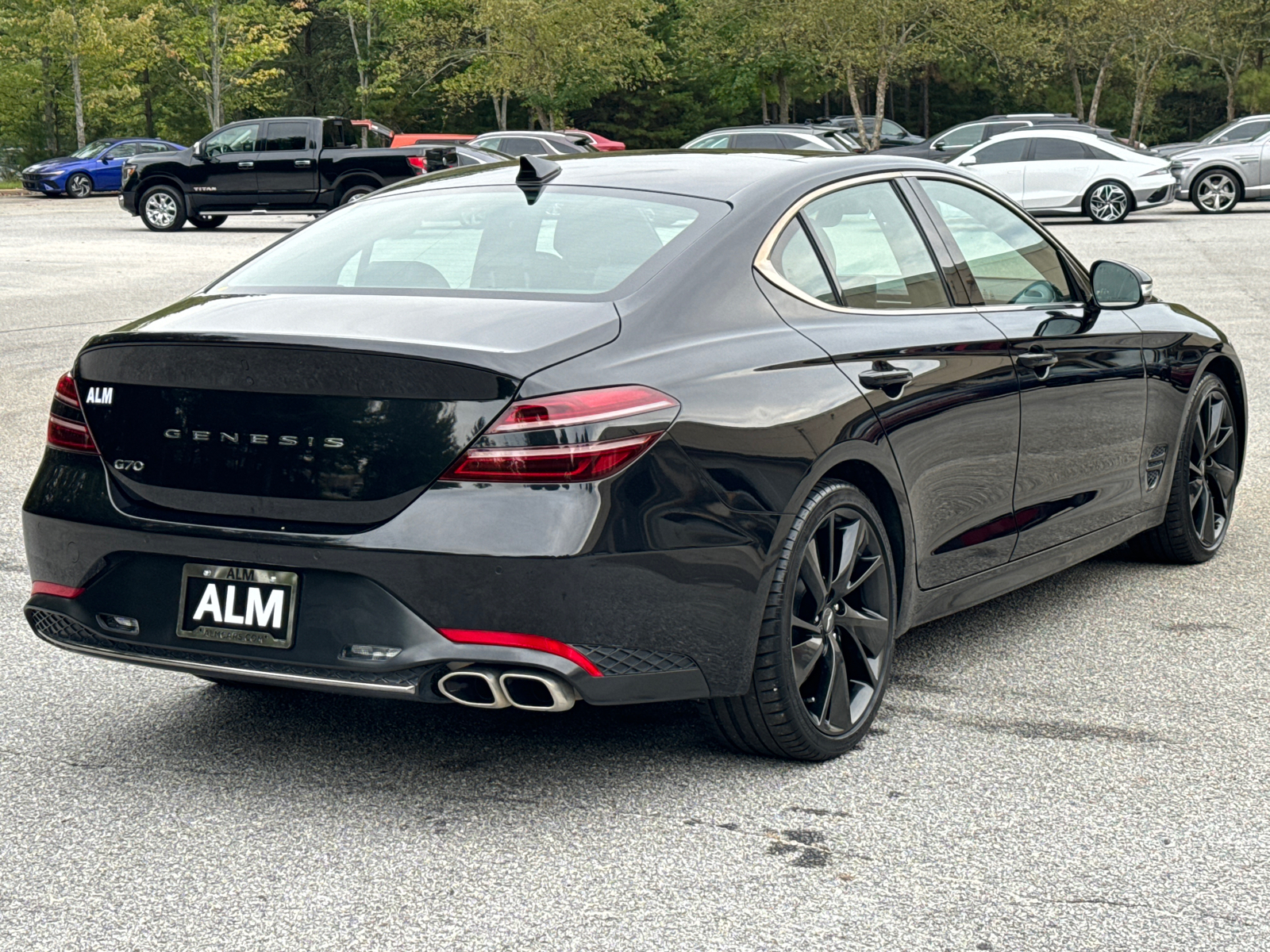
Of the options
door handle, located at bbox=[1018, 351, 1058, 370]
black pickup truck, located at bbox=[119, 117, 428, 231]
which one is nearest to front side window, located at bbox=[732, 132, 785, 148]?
black pickup truck, located at bbox=[119, 117, 428, 231]

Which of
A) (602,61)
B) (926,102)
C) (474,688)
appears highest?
(602,61)

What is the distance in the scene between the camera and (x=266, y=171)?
86.6 ft

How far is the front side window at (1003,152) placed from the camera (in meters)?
26.5

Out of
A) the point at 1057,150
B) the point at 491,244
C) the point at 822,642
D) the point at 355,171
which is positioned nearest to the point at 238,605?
the point at 491,244

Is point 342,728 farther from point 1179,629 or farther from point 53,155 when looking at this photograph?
point 53,155

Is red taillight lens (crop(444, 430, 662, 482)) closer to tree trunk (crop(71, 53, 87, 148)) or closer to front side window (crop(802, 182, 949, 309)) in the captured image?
front side window (crop(802, 182, 949, 309))

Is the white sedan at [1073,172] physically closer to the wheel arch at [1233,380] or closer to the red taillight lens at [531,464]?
the wheel arch at [1233,380]

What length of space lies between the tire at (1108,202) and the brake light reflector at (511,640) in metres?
24.2

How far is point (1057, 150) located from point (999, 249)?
22410 mm

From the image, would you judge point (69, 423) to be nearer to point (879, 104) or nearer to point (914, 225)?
point (914, 225)

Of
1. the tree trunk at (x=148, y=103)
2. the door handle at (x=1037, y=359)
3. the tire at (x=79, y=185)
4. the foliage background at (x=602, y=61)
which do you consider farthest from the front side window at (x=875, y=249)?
the tree trunk at (x=148, y=103)

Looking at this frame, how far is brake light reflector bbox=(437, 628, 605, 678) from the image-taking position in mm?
3420

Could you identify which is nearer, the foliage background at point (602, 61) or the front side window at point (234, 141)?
the front side window at point (234, 141)

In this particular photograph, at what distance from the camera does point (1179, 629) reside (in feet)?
17.4
